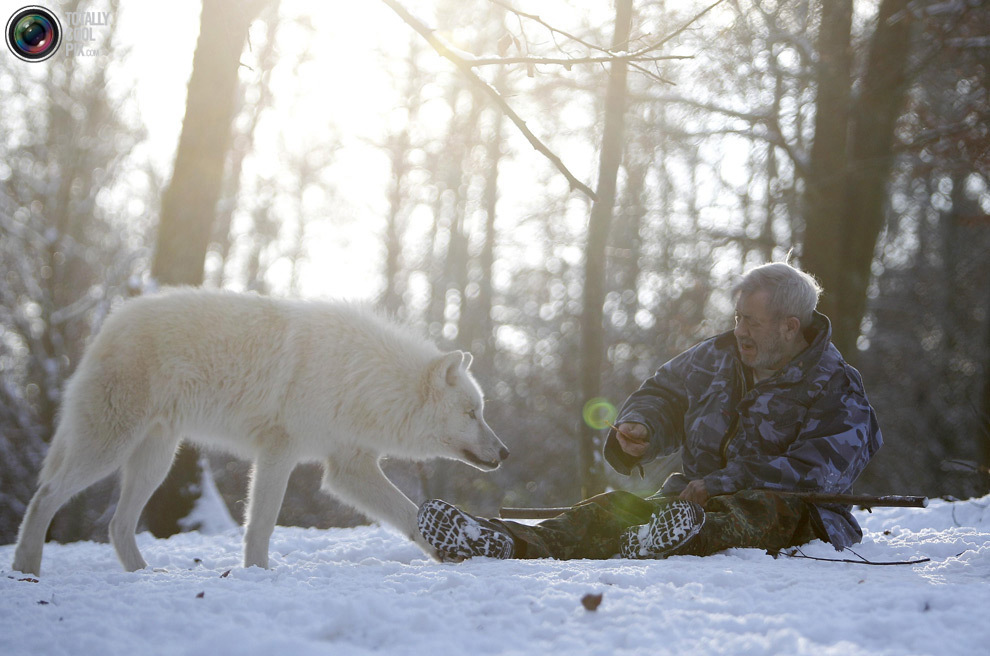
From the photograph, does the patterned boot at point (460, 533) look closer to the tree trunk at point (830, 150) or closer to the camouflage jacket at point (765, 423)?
the camouflage jacket at point (765, 423)

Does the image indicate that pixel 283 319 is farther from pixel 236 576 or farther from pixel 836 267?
pixel 836 267

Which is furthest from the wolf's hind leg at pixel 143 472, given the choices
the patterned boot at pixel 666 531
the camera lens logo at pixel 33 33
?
the camera lens logo at pixel 33 33

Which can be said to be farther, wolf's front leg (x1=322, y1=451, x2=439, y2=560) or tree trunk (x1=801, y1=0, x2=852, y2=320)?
tree trunk (x1=801, y1=0, x2=852, y2=320)

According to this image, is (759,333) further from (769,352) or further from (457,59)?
(457,59)

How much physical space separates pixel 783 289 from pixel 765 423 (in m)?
0.77

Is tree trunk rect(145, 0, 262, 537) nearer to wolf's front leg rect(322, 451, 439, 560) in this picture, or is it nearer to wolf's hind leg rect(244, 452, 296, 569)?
wolf's front leg rect(322, 451, 439, 560)

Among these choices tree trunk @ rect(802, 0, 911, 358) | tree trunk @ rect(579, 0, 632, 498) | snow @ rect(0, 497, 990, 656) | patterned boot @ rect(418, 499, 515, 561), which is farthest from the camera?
tree trunk @ rect(802, 0, 911, 358)

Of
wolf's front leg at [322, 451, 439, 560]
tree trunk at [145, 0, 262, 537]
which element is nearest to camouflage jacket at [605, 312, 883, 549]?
wolf's front leg at [322, 451, 439, 560]

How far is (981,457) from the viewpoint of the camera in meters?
12.4

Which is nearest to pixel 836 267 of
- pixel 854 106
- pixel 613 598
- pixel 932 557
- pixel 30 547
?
pixel 854 106

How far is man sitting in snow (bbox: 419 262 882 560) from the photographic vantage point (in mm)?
3857

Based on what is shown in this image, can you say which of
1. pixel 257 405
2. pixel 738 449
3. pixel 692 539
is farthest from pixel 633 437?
pixel 257 405

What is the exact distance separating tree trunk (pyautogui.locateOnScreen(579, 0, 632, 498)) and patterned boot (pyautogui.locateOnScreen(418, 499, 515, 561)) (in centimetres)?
354

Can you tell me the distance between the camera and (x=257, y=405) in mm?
4961
